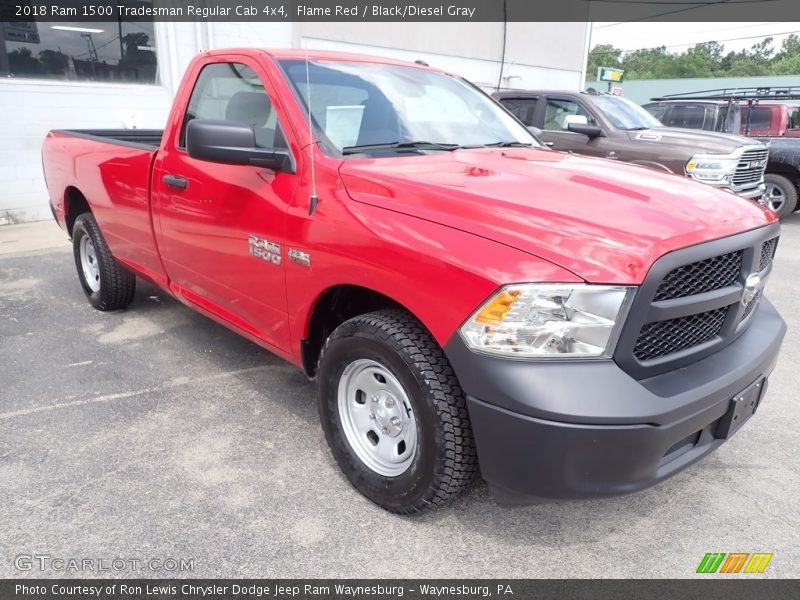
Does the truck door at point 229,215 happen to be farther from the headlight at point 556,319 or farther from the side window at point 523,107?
the side window at point 523,107

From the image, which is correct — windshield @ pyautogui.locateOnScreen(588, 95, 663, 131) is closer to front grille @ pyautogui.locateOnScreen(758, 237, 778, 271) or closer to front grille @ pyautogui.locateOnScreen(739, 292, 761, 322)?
front grille @ pyautogui.locateOnScreen(758, 237, 778, 271)

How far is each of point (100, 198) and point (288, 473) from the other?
2.72m

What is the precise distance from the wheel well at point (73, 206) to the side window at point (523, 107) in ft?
19.2

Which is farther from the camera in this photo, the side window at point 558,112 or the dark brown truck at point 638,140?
the side window at point 558,112

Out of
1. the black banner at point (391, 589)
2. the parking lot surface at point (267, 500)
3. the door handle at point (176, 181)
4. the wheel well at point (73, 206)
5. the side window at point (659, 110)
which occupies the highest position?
the side window at point (659, 110)

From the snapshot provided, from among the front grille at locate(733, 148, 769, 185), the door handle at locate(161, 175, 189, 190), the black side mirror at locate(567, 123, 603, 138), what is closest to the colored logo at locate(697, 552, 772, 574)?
the door handle at locate(161, 175, 189, 190)

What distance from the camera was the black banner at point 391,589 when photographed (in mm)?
2088

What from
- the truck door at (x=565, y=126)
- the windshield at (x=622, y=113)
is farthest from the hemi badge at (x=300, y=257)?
the windshield at (x=622, y=113)

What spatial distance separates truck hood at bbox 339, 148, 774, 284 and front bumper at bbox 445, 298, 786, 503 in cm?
34

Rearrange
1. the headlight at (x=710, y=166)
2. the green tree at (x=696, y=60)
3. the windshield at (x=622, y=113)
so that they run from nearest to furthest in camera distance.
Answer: the headlight at (x=710, y=166) < the windshield at (x=622, y=113) < the green tree at (x=696, y=60)

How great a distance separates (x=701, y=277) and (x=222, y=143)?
193 centimetres

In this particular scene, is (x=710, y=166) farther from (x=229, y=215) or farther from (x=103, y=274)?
(x=103, y=274)

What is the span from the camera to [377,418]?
2.52 meters
